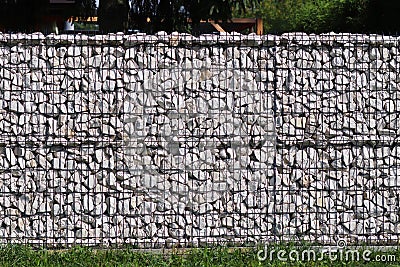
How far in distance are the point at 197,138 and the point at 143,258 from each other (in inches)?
44.8

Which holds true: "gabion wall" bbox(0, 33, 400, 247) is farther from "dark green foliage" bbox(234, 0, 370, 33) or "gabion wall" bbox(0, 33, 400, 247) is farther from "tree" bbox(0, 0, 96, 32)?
"dark green foliage" bbox(234, 0, 370, 33)

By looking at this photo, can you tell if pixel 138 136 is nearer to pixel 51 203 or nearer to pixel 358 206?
pixel 51 203

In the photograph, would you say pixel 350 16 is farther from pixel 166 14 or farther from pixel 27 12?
pixel 27 12

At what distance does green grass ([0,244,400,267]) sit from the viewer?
21.2 ft

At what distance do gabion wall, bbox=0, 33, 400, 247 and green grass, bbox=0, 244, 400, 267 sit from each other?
18cm

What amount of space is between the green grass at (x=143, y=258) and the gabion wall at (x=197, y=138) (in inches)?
7.2

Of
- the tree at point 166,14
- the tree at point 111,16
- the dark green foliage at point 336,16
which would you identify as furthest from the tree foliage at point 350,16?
the tree at point 111,16

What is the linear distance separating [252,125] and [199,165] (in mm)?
584

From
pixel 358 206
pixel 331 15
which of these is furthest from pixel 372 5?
pixel 358 206

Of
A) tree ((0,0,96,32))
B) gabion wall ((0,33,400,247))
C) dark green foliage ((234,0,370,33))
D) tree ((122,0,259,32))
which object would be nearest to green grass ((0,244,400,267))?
gabion wall ((0,33,400,247))

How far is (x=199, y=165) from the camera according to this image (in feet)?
22.7

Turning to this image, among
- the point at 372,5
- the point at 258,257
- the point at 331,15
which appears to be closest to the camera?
the point at 258,257

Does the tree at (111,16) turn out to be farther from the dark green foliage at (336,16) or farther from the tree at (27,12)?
the dark green foliage at (336,16)

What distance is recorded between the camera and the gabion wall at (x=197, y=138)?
6.84 meters
